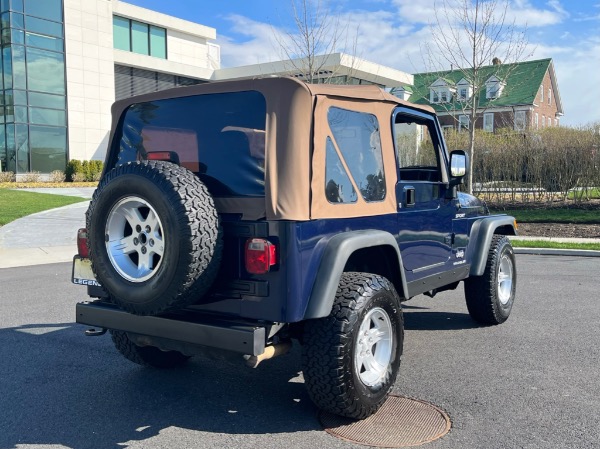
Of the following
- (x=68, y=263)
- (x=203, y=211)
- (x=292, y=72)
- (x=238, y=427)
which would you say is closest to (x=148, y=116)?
(x=203, y=211)

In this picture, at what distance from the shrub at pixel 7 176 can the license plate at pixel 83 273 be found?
1118 inches

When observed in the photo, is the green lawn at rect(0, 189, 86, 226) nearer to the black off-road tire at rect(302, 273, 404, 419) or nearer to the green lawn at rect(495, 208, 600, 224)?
the black off-road tire at rect(302, 273, 404, 419)

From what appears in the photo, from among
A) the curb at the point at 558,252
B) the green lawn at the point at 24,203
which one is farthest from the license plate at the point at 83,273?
the green lawn at the point at 24,203

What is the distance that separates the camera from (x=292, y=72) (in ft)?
63.5

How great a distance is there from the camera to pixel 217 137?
3.68 metres

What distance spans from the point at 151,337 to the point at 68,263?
8038 mm

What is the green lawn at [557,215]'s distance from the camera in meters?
15.7

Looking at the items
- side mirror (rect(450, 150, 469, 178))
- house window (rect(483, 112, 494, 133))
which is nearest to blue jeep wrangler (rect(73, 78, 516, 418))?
side mirror (rect(450, 150, 469, 178))

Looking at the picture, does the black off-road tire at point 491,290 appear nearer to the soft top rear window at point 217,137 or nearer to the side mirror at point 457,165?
the side mirror at point 457,165

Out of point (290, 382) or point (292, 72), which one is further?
point (292, 72)

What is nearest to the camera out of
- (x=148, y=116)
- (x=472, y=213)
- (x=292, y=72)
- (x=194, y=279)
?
(x=194, y=279)

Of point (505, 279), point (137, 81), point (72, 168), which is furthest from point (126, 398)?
point (137, 81)

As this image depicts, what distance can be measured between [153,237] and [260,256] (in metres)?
0.62

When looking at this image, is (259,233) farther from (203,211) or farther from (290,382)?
(290,382)
